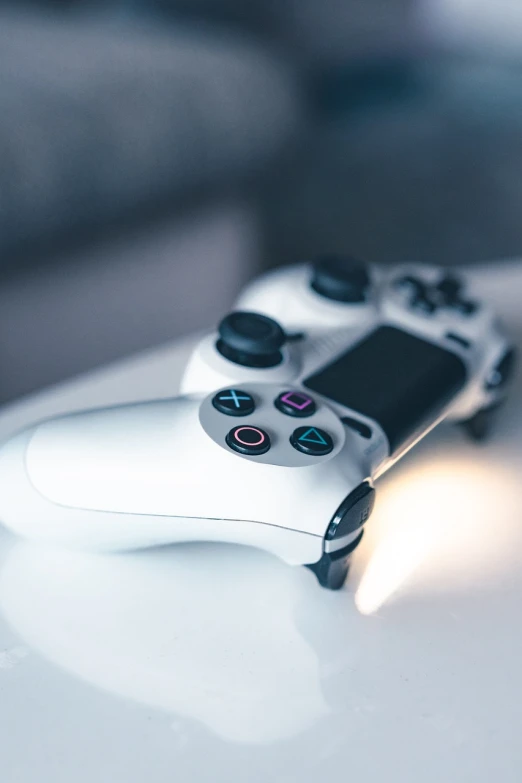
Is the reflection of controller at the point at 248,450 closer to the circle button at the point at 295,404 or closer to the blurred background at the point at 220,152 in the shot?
the circle button at the point at 295,404

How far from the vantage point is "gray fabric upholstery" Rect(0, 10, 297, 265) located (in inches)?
44.1

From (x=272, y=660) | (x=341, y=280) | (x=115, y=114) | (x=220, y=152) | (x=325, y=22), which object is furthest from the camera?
(x=220, y=152)

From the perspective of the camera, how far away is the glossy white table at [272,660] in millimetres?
379

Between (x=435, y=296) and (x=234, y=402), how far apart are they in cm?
20

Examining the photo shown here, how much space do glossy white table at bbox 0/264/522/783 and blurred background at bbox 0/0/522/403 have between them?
A: 2.06 feet

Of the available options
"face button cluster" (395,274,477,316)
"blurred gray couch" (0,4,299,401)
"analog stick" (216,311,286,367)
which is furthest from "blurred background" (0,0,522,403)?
"analog stick" (216,311,286,367)

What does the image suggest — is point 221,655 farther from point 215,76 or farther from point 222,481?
point 215,76

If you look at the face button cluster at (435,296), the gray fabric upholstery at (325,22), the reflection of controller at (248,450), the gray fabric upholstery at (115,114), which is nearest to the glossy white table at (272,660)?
the reflection of controller at (248,450)

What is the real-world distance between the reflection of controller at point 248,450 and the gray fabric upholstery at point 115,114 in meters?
0.68

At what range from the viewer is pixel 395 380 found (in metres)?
0.52

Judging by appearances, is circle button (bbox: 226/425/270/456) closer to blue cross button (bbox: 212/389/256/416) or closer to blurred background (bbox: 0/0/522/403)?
blue cross button (bbox: 212/389/256/416)

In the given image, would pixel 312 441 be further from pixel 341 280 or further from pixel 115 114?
pixel 115 114

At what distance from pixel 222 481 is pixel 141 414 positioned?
2.5 inches

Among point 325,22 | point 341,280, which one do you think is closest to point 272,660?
point 341,280
